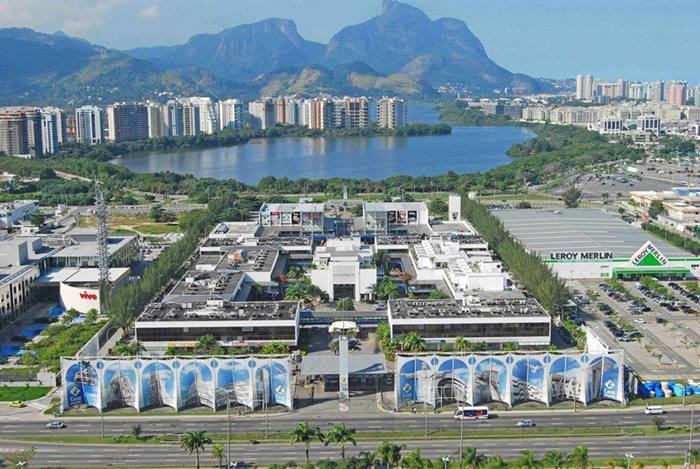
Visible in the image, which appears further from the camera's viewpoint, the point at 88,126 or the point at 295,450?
the point at 88,126

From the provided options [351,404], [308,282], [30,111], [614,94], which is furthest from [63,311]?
[614,94]

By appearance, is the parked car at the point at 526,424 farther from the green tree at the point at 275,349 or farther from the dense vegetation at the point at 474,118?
the dense vegetation at the point at 474,118

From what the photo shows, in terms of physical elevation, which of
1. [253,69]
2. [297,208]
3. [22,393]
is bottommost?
[22,393]

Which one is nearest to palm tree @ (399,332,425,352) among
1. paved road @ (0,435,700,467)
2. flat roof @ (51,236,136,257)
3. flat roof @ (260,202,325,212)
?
paved road @ (0,435,700,467)

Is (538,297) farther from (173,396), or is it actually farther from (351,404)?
(173,396)

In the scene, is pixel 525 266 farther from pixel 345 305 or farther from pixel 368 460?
pixel 368 460

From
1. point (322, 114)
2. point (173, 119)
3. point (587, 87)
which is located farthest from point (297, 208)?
point (587, 87)
